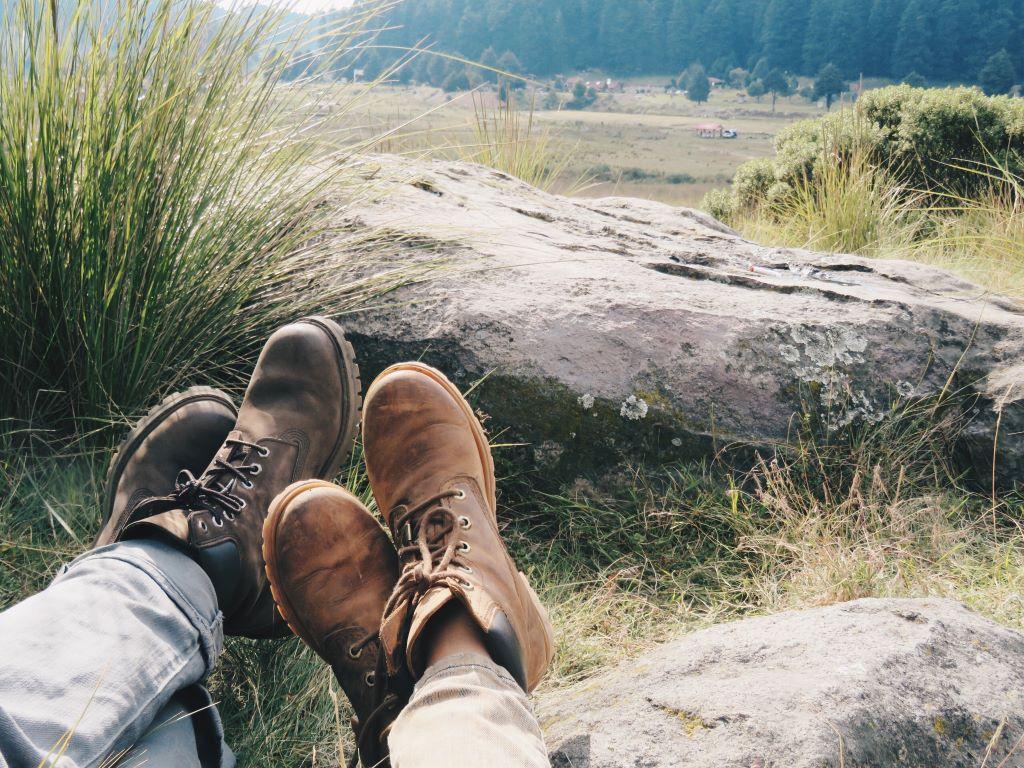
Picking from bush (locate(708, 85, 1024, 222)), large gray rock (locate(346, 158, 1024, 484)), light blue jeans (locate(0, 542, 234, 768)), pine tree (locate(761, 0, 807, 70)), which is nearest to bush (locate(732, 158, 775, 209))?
bush (locate(708, 85, 1024, 222))

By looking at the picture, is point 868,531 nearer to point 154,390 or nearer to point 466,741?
point 466,741

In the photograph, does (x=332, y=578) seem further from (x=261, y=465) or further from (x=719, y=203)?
(x=719, y=203)

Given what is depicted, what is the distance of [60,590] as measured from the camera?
1104 millimetres

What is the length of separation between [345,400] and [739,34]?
53.6m

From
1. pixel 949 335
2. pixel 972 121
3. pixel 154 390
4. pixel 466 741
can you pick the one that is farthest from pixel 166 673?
pixel 972 121

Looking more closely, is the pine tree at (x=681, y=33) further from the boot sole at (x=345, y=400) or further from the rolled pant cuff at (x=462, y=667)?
the rolled pant cuff at (x=462, y=667)

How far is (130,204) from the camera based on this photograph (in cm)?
164

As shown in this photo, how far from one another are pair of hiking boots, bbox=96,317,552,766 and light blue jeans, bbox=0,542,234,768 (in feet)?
0.49

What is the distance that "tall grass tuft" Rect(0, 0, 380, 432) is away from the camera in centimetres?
161

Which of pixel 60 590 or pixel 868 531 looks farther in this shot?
pixel 868 531

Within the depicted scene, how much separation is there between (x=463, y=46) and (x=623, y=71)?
29.9 metres

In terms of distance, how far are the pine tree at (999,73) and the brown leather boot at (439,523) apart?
31081 millimetres

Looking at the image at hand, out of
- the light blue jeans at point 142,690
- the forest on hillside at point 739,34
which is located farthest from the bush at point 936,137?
the forest on hillside at point 739,34

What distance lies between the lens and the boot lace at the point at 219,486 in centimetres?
142
